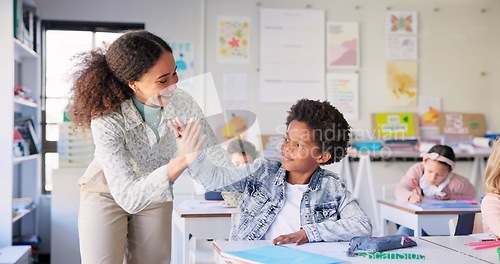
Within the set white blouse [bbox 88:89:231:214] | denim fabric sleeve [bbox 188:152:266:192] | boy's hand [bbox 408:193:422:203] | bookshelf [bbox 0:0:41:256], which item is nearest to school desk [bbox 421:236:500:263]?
denim fabric sleeve [bbox 188:152:266:192]

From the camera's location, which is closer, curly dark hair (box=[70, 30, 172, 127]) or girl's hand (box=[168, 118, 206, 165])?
girl's hand (box=[168, 118, 206, 165])

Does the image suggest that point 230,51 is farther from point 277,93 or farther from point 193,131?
point 193,131

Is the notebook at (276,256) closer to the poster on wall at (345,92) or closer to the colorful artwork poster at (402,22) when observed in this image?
the poster on wall at (345,92)

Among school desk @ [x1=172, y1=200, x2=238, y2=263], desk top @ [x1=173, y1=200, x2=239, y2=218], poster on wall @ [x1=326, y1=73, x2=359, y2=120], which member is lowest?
school desk @ [x1=172, y1=200, x2=238, y2=263]

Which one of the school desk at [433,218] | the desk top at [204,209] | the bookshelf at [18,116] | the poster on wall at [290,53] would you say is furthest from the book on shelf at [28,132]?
the school desk at [433,218]

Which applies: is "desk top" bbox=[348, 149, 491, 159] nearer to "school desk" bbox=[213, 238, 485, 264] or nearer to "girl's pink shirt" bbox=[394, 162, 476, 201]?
"girl's pink shirt" bbox=[394, 162, 476, 201]

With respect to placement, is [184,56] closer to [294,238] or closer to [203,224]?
[203,224]

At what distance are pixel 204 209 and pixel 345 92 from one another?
2.56 metres

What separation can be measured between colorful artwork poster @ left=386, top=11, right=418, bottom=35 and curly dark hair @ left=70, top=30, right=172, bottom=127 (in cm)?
392

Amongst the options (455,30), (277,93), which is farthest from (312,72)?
(455,30)

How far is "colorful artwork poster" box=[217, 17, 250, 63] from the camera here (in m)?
5.09

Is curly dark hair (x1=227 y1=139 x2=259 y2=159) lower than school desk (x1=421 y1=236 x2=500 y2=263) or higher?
higher

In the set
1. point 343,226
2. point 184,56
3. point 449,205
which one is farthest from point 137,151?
point 184,56

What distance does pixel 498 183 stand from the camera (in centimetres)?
209
